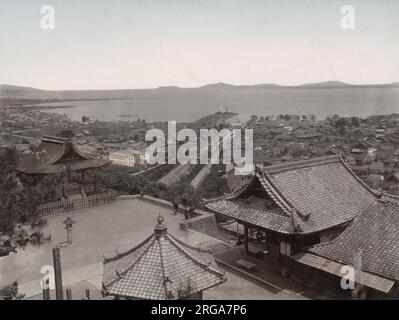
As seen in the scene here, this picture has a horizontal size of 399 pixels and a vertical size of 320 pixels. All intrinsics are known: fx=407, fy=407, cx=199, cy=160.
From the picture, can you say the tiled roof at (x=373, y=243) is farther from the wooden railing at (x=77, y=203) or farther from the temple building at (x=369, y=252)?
the wooden railing at (x=77, y=203)

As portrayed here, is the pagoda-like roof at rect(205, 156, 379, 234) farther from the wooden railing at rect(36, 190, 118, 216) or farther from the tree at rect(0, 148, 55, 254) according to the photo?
the wooden railing at rect(36, 190, 118, 216)

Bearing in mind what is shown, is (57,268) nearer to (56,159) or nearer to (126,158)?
(56,159)

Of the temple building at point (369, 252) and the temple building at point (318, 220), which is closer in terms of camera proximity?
the temple building at point (369, 252)

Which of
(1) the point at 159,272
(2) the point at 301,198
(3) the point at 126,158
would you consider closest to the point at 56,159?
(2) the point at 301,198

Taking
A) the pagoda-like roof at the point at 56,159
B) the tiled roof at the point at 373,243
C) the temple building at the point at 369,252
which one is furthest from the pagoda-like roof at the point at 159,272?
the pagoda-like roof at the point at 56,159

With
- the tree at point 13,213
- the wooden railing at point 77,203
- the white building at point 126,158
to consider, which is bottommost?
the white building at point 126,158
